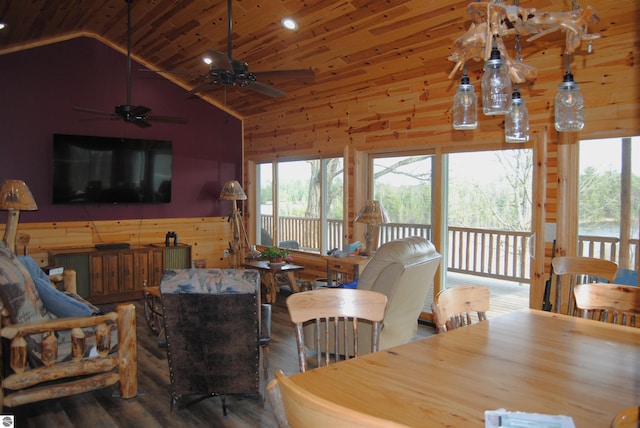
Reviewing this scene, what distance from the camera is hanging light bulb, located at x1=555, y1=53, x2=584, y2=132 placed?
1978 millimetres

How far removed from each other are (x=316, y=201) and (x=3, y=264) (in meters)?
4.76

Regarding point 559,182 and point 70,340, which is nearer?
point 70,340

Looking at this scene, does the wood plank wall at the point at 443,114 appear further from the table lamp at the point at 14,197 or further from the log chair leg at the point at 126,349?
the log chair leg at the point at 126,349

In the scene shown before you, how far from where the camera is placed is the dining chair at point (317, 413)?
942mm

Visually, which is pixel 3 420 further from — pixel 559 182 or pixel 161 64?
pixel 161 64

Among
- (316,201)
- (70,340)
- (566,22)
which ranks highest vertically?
(566,22)

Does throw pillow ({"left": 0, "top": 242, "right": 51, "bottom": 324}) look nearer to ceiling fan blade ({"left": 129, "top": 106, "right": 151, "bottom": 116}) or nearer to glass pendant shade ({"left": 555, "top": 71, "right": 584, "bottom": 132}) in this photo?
ceiling fan blade ({"left": 129, "top": 106, "right": 151, "bottom": 116})

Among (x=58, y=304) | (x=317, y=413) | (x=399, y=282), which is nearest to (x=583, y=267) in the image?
(x=399, y=282)

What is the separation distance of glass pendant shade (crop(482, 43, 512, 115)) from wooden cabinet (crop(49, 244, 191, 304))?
524 cm

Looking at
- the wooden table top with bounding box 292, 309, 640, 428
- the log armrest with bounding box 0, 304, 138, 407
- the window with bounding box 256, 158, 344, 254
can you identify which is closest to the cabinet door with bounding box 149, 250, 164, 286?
the window with bounding box 256, 158, 344, 254

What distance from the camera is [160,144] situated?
743 cm

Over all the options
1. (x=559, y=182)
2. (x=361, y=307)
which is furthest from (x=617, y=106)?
(x=361, y=307)

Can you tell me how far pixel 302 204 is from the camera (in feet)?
25.2

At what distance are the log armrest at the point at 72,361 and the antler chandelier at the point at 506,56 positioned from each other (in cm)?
271
